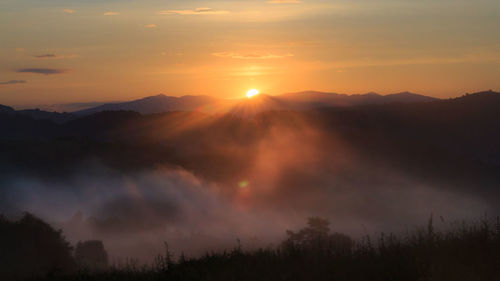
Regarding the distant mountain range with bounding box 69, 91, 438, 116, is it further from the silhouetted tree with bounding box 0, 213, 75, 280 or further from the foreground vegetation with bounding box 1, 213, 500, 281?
the foreground vegetation with bounding box 1, 213, 500, 281

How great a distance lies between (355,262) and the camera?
27.5 feet

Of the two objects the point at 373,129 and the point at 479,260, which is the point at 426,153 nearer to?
the point at 373,129

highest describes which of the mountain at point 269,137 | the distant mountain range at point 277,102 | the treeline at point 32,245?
the distant mountain range at point 277,102

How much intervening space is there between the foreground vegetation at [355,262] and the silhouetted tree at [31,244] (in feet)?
35.6

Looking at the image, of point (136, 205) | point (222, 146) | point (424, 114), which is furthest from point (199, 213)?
point (424, 114)

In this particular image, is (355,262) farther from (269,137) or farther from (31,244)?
(269,137)

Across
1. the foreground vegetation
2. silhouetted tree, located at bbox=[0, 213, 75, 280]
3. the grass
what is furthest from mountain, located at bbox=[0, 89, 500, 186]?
the grass

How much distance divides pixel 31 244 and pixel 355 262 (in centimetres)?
1648

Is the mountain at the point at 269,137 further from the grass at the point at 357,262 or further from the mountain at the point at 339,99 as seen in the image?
the grass at the point at 357,262

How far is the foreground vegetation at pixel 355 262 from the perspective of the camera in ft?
25.0

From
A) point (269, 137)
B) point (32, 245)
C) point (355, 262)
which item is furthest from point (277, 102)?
point (355, 262)

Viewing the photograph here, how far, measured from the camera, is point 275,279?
7.77 meters

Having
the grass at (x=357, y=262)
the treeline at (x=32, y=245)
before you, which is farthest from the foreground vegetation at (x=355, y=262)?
the treeline at (x=32, y=245)

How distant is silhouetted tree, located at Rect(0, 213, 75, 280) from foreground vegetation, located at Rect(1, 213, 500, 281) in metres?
10.8
